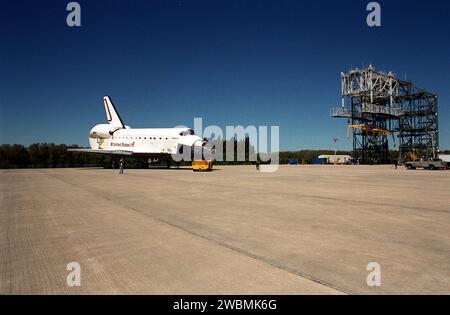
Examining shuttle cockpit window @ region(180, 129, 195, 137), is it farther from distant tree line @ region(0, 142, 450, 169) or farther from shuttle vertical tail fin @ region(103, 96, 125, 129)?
distant tree line @ region(0, 142, 450, 169)

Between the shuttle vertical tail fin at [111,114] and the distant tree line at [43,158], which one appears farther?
the distant tree line at [43,158]

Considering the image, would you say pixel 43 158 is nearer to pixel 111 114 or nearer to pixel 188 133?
pixel 111 114

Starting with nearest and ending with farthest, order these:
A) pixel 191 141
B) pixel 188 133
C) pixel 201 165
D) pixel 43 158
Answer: pixel 201 165
pixel 191 141
pixel 188 133
pixel 43 158

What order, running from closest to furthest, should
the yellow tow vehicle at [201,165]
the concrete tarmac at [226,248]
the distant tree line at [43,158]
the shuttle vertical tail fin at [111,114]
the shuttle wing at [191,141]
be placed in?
the concrete tarmac at [226,248] < the yellow tow vehicle at [201,165] < the shuttle wing at [191,141] < the shuttle vertical tail fin at [111,114] < the distant tree line at [43,158]

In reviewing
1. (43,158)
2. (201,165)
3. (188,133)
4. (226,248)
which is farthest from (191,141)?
(43,158)

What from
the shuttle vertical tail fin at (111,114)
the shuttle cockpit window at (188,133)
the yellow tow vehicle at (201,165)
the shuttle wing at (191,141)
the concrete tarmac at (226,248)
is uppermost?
the shuttle vertical tail fin at (111,114)

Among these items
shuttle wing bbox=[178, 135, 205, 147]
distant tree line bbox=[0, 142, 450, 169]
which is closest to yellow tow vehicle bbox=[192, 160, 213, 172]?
shuttle wing bbox=[178, 135, 205, 147]

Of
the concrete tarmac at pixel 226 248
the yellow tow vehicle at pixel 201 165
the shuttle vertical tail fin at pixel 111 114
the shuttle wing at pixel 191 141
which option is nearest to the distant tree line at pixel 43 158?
the shuttle vertical tail fin at pixel 111 114

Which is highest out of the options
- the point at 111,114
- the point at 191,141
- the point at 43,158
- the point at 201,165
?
the point at 111,114

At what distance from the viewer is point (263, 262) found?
4.19 meters

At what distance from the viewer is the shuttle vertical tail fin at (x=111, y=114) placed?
40.4m

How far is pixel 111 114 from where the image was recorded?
40938 millimetres

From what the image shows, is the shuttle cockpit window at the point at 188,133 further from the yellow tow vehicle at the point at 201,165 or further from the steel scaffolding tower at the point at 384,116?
the steel scaffolding tower at the point at 384,116

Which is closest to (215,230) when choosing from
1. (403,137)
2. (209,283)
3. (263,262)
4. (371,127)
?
(263,262)
